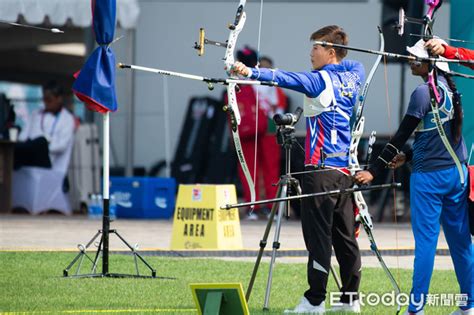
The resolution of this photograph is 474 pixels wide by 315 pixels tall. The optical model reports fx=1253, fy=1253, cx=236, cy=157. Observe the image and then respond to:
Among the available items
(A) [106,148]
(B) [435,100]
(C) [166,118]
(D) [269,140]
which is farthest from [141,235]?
(B) [435,100]

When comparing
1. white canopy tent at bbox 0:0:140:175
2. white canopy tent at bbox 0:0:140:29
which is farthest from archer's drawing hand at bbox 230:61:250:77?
white canopy tent at bbox 0:0:140:29

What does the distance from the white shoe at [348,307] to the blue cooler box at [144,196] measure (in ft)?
33.0

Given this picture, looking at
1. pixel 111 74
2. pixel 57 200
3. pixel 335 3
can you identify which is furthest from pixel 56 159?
pixel 111 74

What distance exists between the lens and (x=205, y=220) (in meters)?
13.7

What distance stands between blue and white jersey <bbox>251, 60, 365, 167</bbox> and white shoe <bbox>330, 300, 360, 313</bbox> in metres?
1.00

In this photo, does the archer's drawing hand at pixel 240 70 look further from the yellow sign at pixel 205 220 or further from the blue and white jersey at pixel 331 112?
the yellow sign at pixel 205 220

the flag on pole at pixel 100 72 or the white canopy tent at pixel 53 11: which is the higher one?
the white canopy tent at pixel 53 11

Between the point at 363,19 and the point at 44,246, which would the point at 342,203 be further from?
the point at 363,19

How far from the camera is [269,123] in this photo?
19.5m

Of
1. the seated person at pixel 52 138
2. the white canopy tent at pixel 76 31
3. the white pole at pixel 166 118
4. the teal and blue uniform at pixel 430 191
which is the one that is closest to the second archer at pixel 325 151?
the teal and blue uniform at pixel 430 191

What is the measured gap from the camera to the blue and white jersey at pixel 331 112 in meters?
8.70

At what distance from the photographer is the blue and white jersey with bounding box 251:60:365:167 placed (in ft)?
28.6

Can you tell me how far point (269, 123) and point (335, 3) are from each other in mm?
2361

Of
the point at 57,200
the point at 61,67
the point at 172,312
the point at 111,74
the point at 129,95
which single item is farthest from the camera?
the point at 61,67
